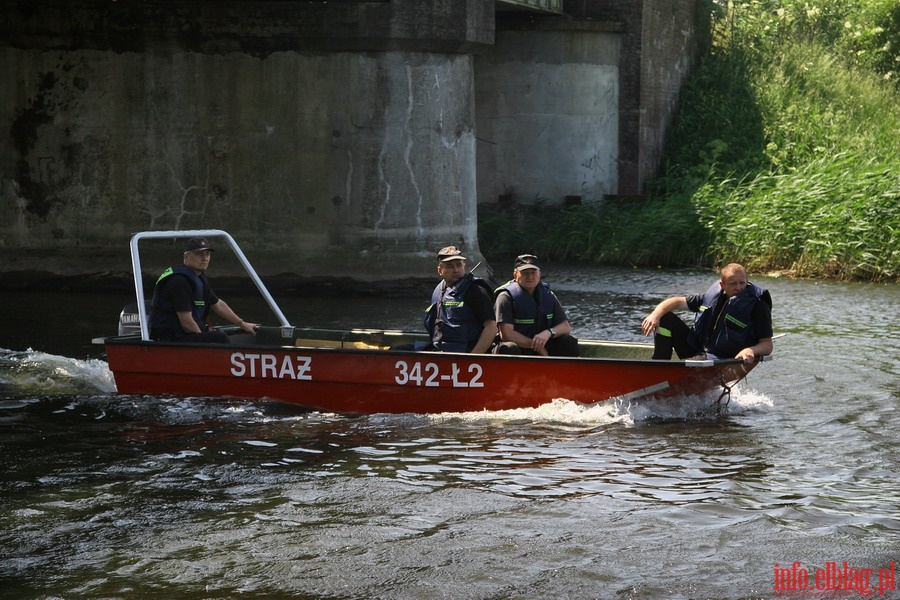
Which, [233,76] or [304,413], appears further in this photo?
[233,76]

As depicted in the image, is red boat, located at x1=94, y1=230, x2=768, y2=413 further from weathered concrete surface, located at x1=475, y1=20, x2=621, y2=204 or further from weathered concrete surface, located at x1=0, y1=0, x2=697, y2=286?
weathered concrete surface, located at x1=475, y1=20, x2=621, y2=204

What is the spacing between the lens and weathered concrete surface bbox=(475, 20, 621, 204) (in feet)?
80.8

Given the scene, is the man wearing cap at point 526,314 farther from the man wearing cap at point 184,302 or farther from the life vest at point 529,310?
the man wearing cap at point 184,302

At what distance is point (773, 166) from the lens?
83.7 ft

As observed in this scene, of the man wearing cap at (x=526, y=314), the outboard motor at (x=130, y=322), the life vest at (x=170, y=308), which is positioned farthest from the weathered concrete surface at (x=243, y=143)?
the man wearing cap at (x=526, y=314)

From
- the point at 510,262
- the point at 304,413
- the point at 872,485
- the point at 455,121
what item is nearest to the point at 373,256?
the point at 455,121

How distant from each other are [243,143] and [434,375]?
30.3ft

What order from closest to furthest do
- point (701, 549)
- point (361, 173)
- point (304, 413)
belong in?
point (701, 549)
point (304, 413)
point (361, 173)

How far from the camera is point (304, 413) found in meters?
11.0

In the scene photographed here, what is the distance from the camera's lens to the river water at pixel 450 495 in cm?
675

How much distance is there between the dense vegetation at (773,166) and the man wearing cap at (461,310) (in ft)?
37.3

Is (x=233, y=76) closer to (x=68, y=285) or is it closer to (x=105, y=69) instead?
(x=105, y=69)

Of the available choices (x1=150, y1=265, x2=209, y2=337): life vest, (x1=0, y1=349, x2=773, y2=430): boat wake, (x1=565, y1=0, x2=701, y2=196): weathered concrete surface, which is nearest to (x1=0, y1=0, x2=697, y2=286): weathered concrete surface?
(x1=0, y1=349, x2=773, y2=430): boat wake

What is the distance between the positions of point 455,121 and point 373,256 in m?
2.34
